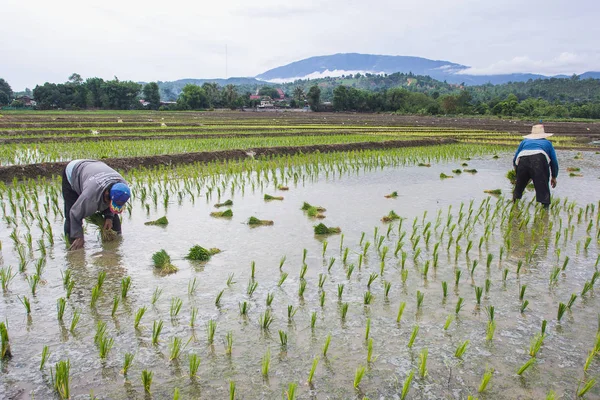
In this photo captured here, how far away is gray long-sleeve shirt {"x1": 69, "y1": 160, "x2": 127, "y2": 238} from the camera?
13.0 feet

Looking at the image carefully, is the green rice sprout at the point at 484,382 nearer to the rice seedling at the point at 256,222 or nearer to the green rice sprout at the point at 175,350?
the green rice sprout at the point at 175,350

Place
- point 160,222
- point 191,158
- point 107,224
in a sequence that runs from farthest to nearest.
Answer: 1. point 191,158
2. point 160,222
3. point 107,224

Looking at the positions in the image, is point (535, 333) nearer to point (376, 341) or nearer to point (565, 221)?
point (376, 341)

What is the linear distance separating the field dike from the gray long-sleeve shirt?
4.06m

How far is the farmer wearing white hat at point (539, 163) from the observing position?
20.5 ft

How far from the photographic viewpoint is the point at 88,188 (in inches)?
156

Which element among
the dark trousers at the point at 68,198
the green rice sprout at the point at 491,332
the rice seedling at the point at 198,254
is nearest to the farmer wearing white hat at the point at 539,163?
the green rice sprout at the point at 491,332

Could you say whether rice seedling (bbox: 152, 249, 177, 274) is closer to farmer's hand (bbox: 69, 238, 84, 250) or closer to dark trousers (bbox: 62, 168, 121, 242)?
farmer's hand (bbox: 69, 238, 84, 250)

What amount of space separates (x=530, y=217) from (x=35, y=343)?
609 cm

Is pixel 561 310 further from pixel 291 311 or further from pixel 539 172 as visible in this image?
pixel 539 172

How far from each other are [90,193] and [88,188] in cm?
5

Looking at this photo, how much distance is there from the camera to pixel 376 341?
8.82ft

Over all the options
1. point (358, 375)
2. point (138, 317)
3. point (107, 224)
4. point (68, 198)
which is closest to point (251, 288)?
point (138, 317)

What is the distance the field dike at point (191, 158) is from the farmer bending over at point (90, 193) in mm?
3967
